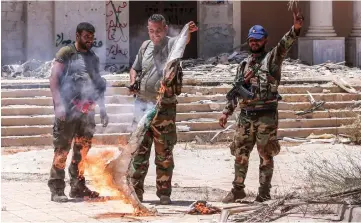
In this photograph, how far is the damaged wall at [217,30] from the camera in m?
23.2

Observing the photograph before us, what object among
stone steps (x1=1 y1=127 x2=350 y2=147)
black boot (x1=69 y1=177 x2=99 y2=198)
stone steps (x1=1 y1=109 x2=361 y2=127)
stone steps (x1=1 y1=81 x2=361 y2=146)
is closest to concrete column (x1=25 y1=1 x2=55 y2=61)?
stone steps (x1=1 y1=81 x2=361 y2=146)

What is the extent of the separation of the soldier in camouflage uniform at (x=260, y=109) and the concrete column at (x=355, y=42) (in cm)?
1500

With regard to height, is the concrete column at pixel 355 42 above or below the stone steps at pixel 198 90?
above

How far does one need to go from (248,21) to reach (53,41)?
6643 millimetres

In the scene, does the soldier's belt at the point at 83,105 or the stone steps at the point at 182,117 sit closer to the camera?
the soldier's belt at the point at 83,105

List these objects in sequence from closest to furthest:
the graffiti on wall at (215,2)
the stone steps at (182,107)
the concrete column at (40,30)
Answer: the stone steps at (182,107) < the concrete column at (40,30) < the graffiti on wall at (215,2)

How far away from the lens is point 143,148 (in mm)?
8703

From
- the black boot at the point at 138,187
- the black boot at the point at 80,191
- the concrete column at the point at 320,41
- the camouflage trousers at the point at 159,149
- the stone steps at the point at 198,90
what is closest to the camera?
the camouflage trousers at the point at 159,149

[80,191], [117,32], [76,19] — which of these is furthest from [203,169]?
[117,32]

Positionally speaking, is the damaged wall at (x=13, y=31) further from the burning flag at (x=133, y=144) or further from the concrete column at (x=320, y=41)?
the burning flag at (x=133, y=144)

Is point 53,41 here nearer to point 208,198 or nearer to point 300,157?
point 300,157

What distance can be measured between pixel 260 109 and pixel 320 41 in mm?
14766

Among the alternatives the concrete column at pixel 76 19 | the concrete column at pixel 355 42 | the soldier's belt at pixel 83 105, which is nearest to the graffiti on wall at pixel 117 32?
the concrete column at pixel 76 19

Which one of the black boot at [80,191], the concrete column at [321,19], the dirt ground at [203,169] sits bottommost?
the dirt ground at [203,169]
